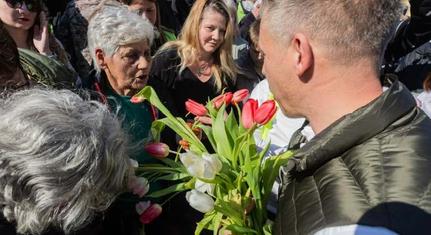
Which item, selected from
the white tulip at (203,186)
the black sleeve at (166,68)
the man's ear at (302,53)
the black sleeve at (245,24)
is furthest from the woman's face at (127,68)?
the black sleeve at (245,24)

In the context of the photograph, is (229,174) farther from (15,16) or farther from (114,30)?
(15,16)

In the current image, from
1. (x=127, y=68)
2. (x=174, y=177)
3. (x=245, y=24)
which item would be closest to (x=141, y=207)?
(x=174, y=177)

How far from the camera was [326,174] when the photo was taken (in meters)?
1.35

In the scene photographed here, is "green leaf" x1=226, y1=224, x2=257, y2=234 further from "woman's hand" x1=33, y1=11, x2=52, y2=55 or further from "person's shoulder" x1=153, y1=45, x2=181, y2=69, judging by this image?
"person's shoulder" x1=153, y1=45, x2=181, y2=69

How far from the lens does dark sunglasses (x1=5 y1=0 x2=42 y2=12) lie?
127 inches

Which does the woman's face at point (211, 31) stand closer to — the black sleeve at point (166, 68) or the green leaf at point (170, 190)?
the black sleeve at point (166, 68)

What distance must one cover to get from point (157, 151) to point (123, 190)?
18cm

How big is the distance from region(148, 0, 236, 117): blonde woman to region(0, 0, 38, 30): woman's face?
0.86 meters

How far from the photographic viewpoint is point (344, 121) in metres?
1.36

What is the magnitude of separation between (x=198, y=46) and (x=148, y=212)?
A: 2.42 meters

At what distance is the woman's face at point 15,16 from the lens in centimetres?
325

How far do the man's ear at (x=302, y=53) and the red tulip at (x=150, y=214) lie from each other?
0.63m

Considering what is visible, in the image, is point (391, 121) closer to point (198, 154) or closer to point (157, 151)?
point (198, 154)

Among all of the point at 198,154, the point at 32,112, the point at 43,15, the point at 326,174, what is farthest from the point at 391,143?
the point at 43,15
